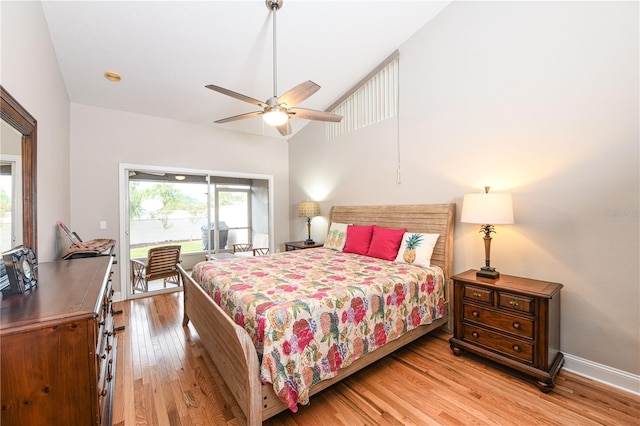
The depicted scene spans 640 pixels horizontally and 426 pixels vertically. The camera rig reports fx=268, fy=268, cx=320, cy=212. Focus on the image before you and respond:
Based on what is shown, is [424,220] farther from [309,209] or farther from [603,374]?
Result: [309,209]

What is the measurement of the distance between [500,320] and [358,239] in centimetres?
174

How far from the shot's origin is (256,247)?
563cm

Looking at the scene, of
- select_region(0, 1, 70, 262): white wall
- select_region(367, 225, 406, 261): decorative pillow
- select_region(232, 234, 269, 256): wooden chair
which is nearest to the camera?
select_region(0, 1, 70, 262): white wall

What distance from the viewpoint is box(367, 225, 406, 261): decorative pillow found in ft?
10.3

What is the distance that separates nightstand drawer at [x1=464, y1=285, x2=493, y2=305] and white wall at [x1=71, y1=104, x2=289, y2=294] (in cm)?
419

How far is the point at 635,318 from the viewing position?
196 centimetres

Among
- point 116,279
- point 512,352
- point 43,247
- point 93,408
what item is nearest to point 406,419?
point 512,352

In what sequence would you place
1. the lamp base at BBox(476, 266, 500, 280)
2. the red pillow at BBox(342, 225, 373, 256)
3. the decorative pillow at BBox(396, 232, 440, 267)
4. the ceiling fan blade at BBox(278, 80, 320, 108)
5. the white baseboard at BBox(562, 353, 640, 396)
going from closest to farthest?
1. the white baseboard at BBox(562, 353, 640, 396)
2. the ceiling fan blade at BBox(278, 80, 320, 108)
3. the lamp base at BBox(476, 266, 500, 280)
4. the decorative pillow at BBox(396, 232, 440, 267)
5. the red pillow at BBox(342, 225, 373, 256)

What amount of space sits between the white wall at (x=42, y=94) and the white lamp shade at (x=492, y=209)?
341 centimetres

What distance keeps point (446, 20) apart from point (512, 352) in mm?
3393

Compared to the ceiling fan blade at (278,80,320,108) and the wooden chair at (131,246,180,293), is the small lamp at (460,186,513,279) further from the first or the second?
the wooden chair at (131,246,180,293)

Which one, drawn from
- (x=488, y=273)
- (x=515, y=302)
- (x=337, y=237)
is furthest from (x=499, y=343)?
(x=337, y=237)

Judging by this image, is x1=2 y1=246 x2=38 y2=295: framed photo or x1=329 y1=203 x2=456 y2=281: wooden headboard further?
x1=329 y1=203 x2=456 y2=281: wooden headboard

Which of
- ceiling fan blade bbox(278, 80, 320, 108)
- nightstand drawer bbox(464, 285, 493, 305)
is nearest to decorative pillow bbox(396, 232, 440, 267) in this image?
nightstand drawer bbox(464, 285, 493, 305)
